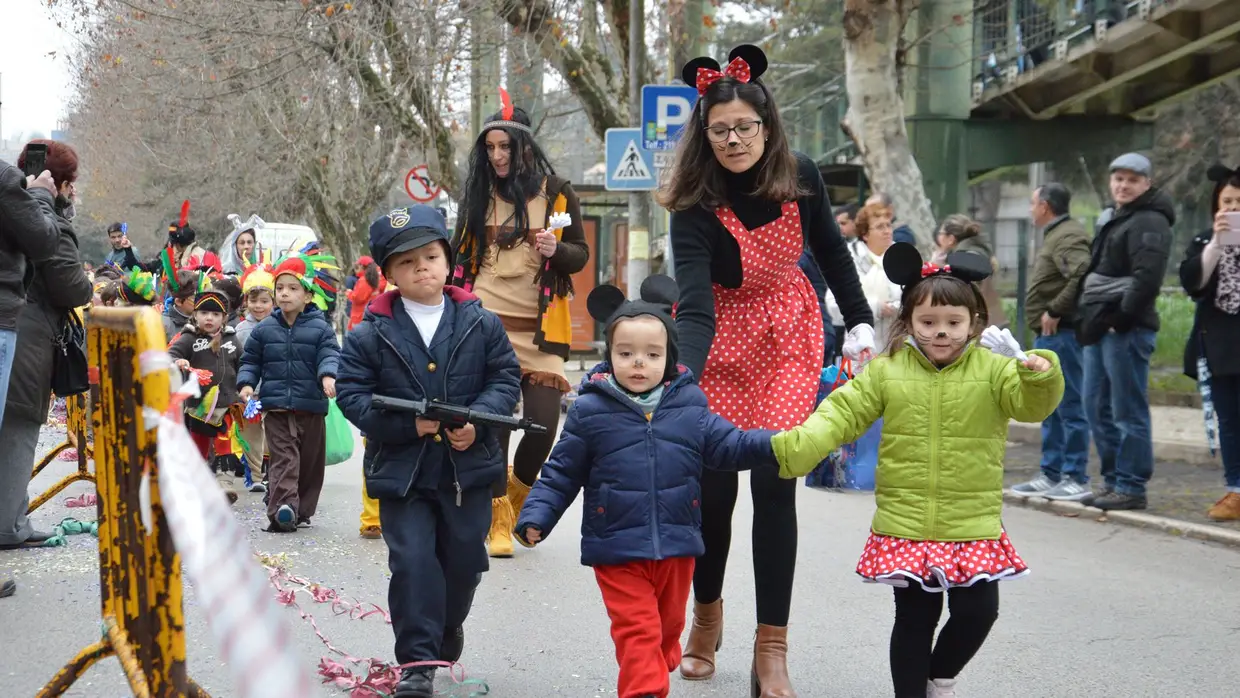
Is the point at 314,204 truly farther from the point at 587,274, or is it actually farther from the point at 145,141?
the point at 587,274

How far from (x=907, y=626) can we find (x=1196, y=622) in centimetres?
228

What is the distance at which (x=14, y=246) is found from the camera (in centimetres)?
593

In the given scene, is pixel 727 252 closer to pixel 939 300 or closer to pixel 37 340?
pixel 939 300

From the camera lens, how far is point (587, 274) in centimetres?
2067

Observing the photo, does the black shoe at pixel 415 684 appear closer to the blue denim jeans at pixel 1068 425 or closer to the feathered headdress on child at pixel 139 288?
the blue denim jeans at pixel 1068 425

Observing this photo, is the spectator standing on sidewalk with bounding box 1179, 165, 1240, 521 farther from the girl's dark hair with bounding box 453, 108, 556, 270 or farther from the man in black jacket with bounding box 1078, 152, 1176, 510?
the girl's dark hair with bounding box 453, 108, 556, 270

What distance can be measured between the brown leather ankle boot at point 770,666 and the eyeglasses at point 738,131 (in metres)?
1.51

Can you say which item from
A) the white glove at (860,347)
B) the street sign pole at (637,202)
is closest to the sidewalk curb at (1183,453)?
the street sign pole at (637,202)

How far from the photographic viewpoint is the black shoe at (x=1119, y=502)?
322 inches

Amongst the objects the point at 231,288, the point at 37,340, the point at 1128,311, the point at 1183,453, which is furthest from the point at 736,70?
the point at 1183,453

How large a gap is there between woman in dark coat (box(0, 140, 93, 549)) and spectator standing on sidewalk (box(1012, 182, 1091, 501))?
5690 mm

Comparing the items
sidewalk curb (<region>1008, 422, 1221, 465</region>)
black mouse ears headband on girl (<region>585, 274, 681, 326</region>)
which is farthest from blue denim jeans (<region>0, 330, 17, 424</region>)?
sidewalk curb (<region>1008, 422, 1221, 465</region>)

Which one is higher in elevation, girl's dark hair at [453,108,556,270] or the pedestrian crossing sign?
the pedestrian crossing sign

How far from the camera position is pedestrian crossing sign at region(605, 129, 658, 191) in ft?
44.7
